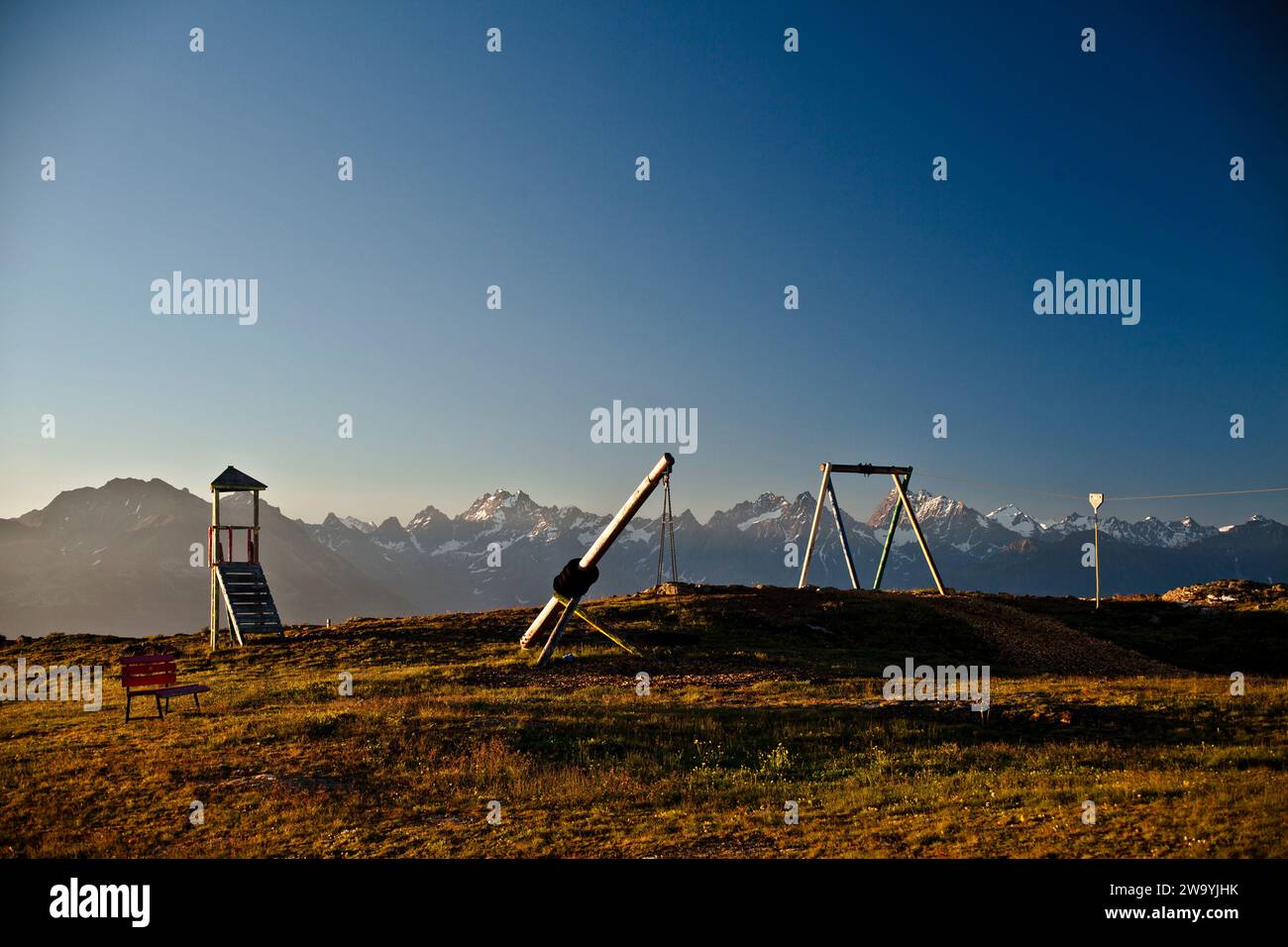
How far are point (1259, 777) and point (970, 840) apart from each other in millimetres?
5961

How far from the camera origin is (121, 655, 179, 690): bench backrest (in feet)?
67.2

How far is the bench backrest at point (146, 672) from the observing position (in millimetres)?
20469

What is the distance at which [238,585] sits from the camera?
39.2m

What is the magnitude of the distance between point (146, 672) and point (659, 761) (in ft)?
49.5

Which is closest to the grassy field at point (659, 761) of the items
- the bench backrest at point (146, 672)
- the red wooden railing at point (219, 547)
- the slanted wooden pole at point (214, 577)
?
the bench backrest at point (146, 672)

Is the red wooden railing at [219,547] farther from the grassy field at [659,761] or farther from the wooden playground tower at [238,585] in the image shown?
A: the grassy field at [659,761]

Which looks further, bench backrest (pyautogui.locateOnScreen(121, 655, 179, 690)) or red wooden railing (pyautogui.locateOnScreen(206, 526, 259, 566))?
red wooden railing (pyautogui.locateOnScreen(206, 526, 259, 566))

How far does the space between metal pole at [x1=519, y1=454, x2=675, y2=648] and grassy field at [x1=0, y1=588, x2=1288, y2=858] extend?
1742mm

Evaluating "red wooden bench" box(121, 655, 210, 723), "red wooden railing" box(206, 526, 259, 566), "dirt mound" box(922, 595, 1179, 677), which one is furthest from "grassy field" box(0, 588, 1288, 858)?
"red wooden railing" box(206, 526, 259, 566)

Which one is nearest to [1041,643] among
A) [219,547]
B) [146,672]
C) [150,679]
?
[150,679]

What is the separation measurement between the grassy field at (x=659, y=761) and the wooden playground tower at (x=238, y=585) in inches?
239

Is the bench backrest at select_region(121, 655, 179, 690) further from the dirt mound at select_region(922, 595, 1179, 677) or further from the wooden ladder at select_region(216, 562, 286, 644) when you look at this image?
the dirt mound at select_region(922, 595, 1179, 677)
